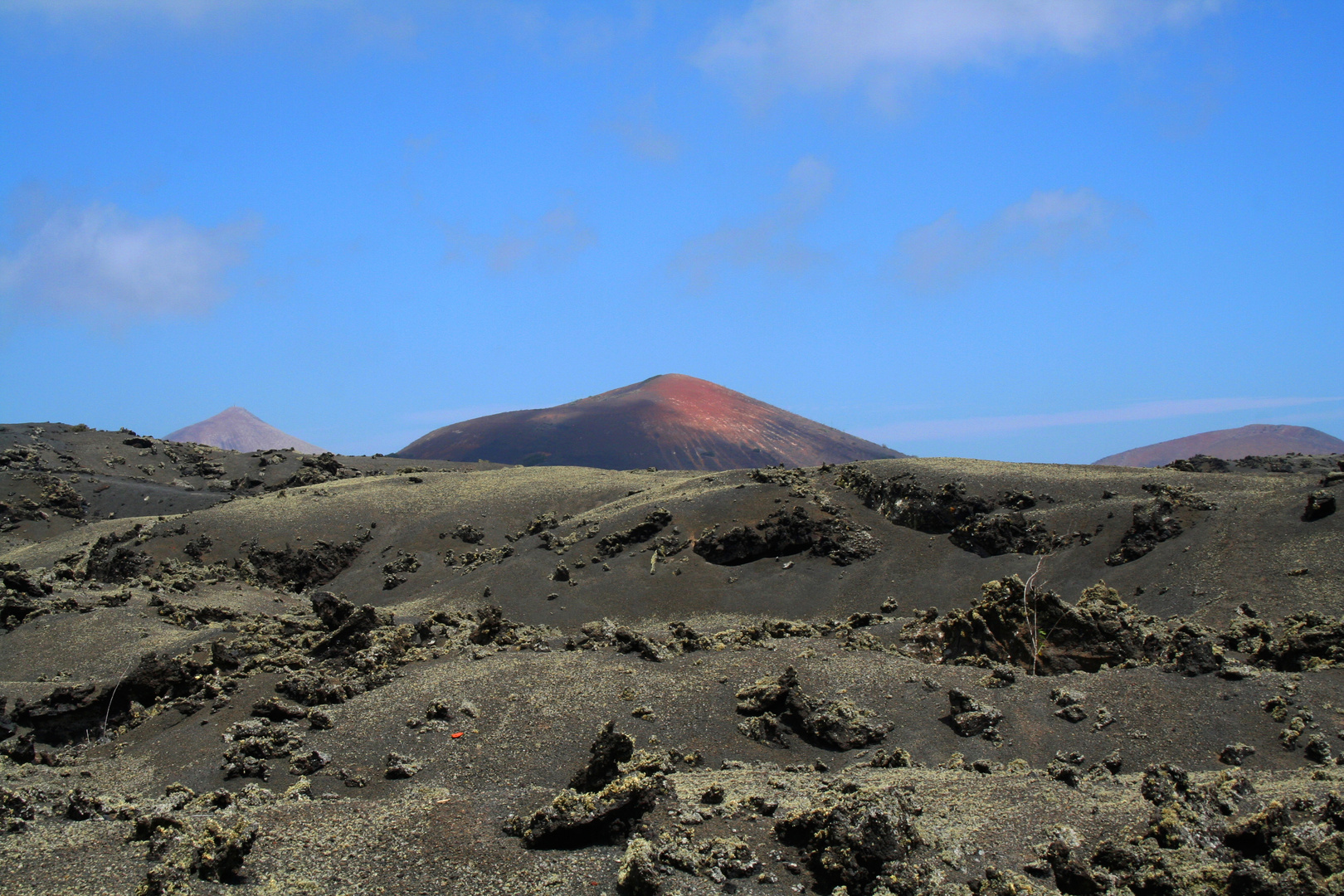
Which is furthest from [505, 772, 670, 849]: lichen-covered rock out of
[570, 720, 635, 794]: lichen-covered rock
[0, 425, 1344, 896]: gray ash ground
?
[570, 720, 635, 794]: lichen-covered rock

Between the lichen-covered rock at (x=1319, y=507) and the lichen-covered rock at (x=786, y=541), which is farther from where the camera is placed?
the lichen-covered rock at (x=786, y=541)

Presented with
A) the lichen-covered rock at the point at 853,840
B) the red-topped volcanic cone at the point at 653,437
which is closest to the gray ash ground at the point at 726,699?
the lichen-covered rock at the point at 853,840

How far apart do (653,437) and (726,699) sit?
53.6 metres

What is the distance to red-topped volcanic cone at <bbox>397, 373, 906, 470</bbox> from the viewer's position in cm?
6138

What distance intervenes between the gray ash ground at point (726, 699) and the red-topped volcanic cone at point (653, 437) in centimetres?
3700

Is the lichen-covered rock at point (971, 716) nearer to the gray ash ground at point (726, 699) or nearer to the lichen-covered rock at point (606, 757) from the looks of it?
the gray ash ground at point (726, 699)

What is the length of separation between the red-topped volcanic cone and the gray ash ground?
37.0m

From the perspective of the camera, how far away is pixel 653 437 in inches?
2518

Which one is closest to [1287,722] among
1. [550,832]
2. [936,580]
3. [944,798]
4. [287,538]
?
[944,798]

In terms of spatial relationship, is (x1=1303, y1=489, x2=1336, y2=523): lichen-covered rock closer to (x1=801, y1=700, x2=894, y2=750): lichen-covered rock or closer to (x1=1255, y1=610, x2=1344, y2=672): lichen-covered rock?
(x1=1255, y1=610, x2=1344, y2=672): lichen-covered rock

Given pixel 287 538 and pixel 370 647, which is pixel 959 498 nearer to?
pixel 370 647

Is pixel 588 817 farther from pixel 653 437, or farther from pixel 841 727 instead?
pixel 653 437

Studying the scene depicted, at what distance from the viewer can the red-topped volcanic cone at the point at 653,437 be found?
61375mm

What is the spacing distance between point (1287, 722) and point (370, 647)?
439 inches
